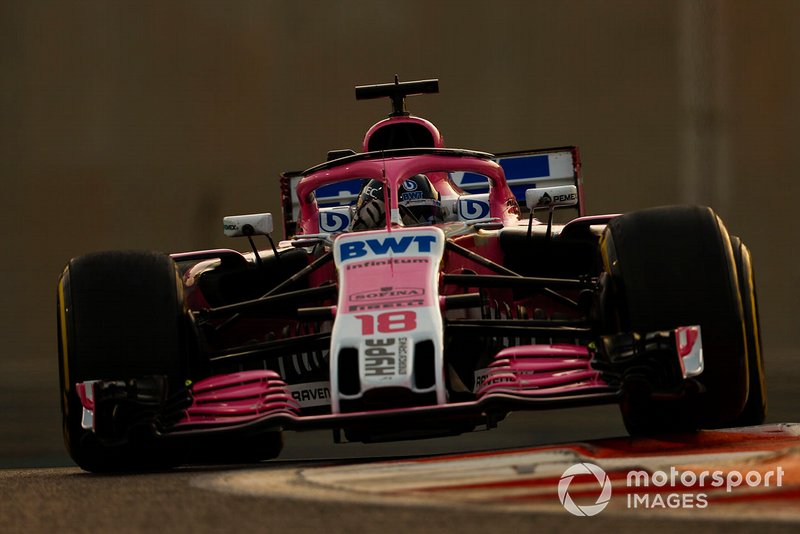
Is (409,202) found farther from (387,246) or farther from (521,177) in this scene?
(521,177)

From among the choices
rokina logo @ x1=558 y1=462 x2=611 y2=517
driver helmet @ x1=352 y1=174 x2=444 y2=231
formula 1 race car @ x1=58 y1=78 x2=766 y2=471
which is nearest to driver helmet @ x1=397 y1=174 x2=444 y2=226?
driver helmet @ x1=352 y1=174 x2=444 y2=231

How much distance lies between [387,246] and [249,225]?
1087mm

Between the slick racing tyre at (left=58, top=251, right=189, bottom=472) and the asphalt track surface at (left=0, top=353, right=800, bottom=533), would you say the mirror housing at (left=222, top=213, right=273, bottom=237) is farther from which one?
the asphalt track surface at (left=0, top=353, right=800, bottom=533)

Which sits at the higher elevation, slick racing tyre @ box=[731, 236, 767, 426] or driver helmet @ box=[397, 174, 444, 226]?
driver helmet @ box=[397, 174, 444, 226]

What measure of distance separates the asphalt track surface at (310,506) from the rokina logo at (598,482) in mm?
29

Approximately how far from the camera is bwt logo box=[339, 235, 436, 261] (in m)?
5.63

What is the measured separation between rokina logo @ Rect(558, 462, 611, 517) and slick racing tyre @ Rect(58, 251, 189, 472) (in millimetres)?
1934

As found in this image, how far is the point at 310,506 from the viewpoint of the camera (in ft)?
12.0

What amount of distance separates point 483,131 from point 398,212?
16.7 ft

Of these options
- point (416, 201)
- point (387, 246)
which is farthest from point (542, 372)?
point (416, 201)

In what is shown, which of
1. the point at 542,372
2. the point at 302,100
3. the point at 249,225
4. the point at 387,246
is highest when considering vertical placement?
the point at 302,100

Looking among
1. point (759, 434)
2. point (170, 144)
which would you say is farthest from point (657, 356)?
point (170, 144)

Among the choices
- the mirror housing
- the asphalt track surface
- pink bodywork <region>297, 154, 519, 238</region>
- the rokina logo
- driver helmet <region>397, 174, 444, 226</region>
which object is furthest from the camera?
driver helmet <region>397, 174, 444, 226</region>

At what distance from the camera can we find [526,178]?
371 inches
